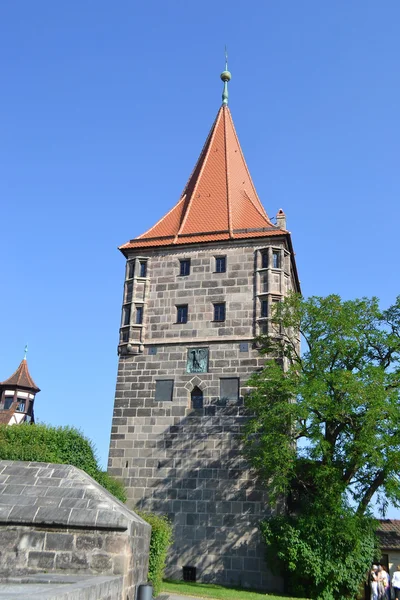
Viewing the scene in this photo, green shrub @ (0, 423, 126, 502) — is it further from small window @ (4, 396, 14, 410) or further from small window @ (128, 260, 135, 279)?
small window @ (4, 396, 14, 410)

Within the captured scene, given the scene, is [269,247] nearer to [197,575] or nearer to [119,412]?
[119,412]

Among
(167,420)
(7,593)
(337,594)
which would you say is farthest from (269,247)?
(7,593)

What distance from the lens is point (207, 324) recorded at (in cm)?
2364

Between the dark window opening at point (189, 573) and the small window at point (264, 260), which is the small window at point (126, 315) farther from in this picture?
the dark window opening at point (189, 573)

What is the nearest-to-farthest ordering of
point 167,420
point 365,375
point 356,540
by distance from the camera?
point 356,540 < point 365,375 < point 167,420

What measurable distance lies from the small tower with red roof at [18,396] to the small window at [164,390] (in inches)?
1009

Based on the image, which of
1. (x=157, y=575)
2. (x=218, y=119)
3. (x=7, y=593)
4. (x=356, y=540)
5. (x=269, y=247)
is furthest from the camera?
(x=218, y=119)

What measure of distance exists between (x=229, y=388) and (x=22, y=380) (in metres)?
29.3

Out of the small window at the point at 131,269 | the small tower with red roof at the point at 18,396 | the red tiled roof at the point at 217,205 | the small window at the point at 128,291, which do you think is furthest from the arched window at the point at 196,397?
the small tower with red roof at the point at 18,396

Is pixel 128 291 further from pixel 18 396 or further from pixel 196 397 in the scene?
pixel 18 396

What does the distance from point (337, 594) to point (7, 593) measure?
51.1ft

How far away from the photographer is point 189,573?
20.4 metres

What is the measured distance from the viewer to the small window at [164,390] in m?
23.0

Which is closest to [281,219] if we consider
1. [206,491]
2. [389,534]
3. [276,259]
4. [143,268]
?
[276,259]
